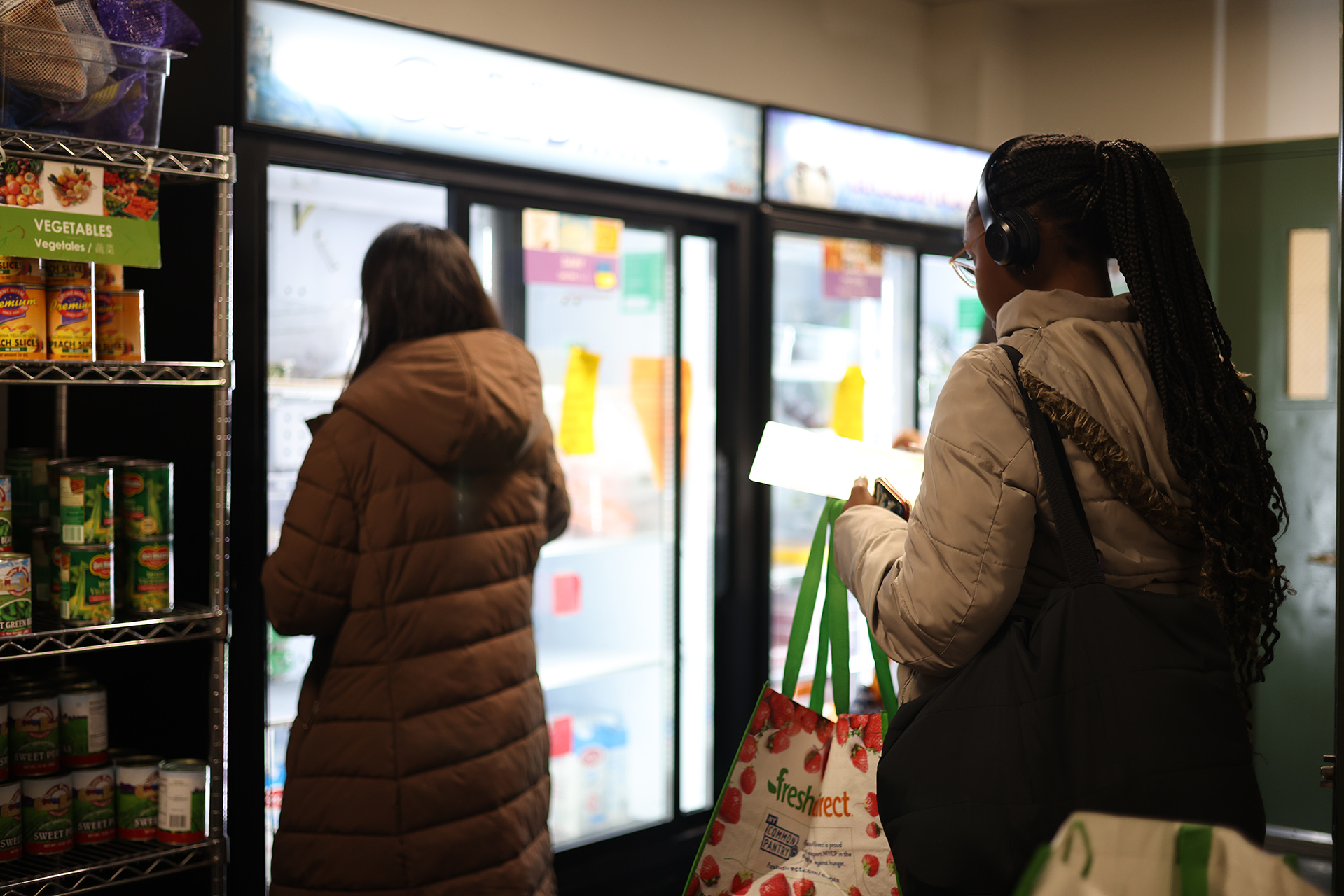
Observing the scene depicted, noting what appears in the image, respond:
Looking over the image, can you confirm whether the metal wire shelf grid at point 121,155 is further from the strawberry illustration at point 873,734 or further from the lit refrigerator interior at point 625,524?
the strawberry illustration at point 873,734

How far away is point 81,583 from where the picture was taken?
2016 millimetres

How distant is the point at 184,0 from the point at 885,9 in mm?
3087

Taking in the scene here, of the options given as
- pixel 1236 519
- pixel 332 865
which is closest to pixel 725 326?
pixel 332 865

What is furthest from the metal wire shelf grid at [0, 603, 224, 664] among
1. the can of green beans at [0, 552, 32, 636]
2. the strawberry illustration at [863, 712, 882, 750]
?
the strawberry illustration at [863, 712, 882, 750]

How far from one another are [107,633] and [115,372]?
0.48 m

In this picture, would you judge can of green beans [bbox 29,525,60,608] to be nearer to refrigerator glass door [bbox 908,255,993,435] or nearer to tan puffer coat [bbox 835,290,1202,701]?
tan puffer coat [bbox 835,290,1202,701]

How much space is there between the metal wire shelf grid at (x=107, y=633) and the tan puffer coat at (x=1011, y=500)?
54.7 inches

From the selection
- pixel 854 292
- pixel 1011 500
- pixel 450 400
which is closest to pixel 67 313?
pixel 450 400

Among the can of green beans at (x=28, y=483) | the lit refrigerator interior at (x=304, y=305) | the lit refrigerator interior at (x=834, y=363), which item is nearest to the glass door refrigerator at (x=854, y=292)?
the lit refrigerator interior at (x=834, y=363)

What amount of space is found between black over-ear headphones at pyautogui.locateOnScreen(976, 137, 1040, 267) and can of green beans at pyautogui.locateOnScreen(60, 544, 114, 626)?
1.66 m

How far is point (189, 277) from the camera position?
7.78 feet

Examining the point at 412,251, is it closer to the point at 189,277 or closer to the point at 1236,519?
the point at 189,277

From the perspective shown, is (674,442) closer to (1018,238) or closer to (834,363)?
(834,363)

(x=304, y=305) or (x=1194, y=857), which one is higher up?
(x=304, y=305)
